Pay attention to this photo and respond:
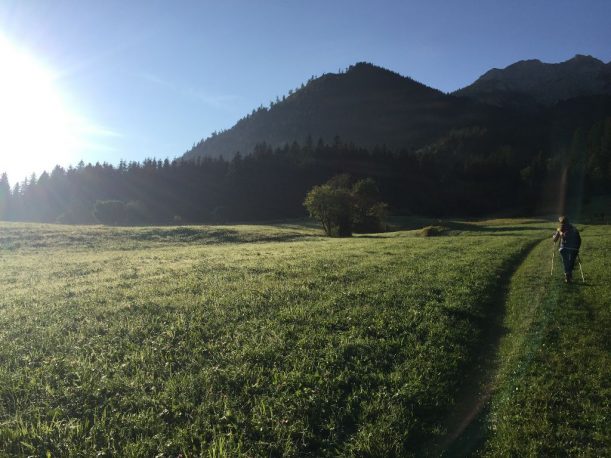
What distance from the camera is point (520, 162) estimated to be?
629 feet

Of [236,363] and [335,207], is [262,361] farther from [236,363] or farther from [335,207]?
[335,207]

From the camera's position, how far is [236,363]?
10.5 metres

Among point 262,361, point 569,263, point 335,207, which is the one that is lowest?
point 262,361

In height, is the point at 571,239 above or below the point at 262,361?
above

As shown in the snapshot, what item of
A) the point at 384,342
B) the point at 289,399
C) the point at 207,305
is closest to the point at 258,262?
the point at 207,305

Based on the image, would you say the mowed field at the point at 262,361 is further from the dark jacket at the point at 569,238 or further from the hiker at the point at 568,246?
the dark jacket at the point at 569,238

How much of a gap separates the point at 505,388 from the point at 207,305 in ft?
34.7

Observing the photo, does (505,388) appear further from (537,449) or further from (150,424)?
(150,424)

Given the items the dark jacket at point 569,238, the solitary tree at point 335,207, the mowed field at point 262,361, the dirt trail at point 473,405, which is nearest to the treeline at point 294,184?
the solitary tree at point 335,207

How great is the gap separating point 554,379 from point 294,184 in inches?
6732

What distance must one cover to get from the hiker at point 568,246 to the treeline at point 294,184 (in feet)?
457

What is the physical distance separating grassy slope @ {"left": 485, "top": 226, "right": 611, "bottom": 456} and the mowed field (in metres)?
0.07

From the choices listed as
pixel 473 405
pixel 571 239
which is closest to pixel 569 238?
pixel 571 239

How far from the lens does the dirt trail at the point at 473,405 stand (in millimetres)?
7992
